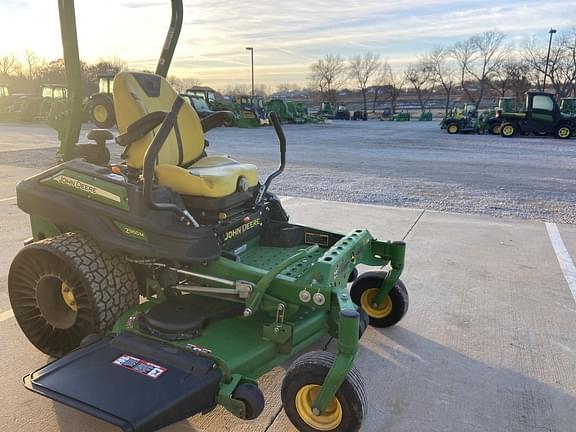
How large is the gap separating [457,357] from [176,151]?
7.21ft

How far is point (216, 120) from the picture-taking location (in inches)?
149

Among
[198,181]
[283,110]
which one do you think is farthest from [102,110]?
[283,110]

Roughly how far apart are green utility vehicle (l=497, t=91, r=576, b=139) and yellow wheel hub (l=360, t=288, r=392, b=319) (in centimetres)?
1952

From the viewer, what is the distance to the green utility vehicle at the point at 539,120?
64.6 ft

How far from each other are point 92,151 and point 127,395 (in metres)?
1.75

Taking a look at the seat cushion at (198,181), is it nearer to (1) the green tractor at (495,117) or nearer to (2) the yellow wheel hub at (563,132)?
(2) the yellow wheel hub at (563,132)

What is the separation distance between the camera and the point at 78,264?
2543mm

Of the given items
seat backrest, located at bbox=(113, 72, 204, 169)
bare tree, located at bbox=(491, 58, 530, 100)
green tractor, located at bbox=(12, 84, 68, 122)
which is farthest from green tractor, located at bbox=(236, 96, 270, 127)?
bare tree, located at bbox=(491, 58, 530, 100)

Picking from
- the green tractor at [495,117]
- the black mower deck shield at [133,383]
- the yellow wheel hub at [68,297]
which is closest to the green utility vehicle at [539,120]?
the green tractor at [495,117]

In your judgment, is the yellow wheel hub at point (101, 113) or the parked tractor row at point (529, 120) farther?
the parked tractor row at point (529, 120)

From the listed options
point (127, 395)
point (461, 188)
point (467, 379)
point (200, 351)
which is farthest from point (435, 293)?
point (461, 188)

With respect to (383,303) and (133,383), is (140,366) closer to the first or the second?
(133,383)

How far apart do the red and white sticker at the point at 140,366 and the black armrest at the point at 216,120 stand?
199 cm

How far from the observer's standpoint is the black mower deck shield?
193 centimetres
